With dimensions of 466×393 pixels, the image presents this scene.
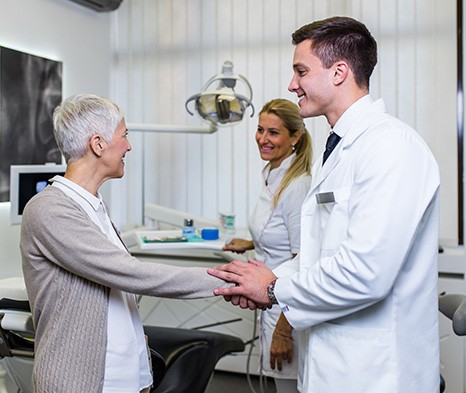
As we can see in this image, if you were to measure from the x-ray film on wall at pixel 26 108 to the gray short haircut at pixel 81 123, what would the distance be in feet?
5.40

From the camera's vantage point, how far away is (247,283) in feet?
5.28

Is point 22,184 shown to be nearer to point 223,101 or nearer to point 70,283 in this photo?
point 223,101

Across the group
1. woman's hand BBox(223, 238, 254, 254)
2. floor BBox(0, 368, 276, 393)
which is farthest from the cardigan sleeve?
floor BBox(0, 368, 276, 393)

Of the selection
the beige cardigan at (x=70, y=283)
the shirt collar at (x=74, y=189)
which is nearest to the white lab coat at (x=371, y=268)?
the beige cardigan at (x=70, y=283)

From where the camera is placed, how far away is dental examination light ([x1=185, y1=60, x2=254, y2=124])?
2.77 meters

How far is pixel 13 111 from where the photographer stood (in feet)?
10.3

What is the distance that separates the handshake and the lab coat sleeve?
226 millimetres

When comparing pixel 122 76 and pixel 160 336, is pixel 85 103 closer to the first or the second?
pixel 160 336

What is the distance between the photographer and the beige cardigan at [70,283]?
1.45 m

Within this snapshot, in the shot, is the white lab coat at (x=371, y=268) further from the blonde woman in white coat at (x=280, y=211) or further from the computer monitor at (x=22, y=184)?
the computer monitor at (x=22, y=184)

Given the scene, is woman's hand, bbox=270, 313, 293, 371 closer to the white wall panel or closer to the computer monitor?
the computer monitor

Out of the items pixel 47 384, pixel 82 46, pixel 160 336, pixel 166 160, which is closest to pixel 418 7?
pixel 166 160

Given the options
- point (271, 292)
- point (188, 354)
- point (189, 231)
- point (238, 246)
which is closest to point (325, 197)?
point (271, 292)

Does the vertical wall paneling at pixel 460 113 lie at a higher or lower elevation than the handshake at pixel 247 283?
higher
